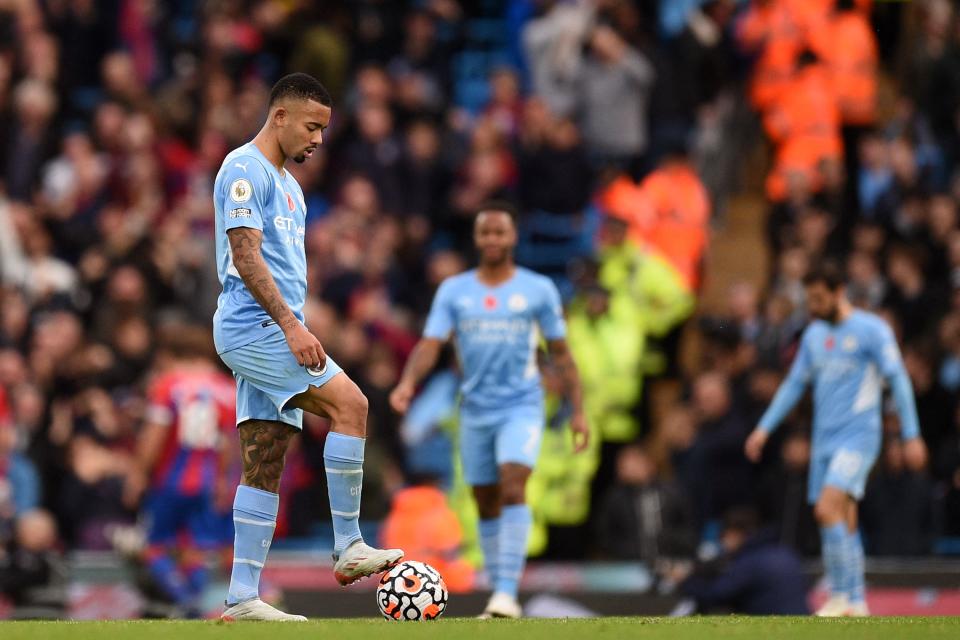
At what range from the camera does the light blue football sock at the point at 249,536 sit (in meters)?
8.30

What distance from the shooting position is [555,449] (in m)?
15.3

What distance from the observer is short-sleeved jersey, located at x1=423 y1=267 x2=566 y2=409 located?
1130cm

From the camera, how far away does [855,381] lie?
12023 mm

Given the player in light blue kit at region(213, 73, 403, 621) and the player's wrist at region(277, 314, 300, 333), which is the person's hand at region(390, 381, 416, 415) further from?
the player's wrist at region(277, 314, 300, 333)

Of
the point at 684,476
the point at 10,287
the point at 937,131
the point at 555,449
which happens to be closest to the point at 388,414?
the point at 555,449

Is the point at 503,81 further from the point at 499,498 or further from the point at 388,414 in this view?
the point at 499,498

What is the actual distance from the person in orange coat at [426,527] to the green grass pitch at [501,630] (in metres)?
6.25

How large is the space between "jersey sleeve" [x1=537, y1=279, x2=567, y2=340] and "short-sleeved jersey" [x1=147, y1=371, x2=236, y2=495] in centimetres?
335

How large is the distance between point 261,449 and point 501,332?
3.23 meters

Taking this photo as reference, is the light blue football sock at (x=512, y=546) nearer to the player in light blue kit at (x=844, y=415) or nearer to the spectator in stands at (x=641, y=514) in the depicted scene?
the player in light blue kit at (x=844, y=415)

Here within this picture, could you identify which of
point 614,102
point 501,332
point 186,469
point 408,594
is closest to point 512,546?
point 501,332

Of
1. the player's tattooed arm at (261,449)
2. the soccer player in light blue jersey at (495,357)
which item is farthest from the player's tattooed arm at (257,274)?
the soccer player in light blue jersey at (495,357)

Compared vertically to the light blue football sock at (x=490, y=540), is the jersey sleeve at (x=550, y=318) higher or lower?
higher

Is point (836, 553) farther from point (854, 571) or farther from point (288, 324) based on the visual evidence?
point (288, 324)
